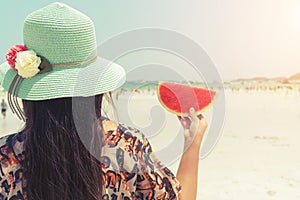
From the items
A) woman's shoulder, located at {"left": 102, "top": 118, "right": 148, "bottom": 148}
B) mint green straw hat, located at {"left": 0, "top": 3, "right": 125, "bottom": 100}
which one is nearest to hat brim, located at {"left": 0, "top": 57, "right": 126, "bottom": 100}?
mint green straw hat, located at {"left": 0, "top": 3, "right": 125, "bottom": 100}

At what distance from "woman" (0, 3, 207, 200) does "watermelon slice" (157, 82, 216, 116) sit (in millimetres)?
320

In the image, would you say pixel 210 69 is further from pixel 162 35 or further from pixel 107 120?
pixel 107 120

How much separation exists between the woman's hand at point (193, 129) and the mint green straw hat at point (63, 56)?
15.8 inches

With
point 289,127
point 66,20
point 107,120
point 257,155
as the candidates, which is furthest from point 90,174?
point 289,127

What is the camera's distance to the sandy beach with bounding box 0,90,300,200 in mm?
1864

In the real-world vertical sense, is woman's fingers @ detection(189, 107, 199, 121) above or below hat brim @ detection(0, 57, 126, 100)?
below

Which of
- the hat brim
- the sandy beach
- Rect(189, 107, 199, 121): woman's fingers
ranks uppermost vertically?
the hat brim

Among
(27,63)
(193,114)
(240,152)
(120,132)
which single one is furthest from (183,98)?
(240,152)

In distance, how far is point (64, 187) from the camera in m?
1.56

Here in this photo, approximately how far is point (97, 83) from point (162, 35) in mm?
308

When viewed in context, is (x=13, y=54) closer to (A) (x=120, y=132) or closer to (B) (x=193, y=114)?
(A) (x=120, y=132)

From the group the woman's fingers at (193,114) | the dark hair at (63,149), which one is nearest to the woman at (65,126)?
the dark hair at (63,149)

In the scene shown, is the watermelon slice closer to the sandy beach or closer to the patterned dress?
the sandy beach

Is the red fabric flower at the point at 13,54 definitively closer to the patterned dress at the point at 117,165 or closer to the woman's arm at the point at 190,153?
the patterned dress at the point at 117,165
